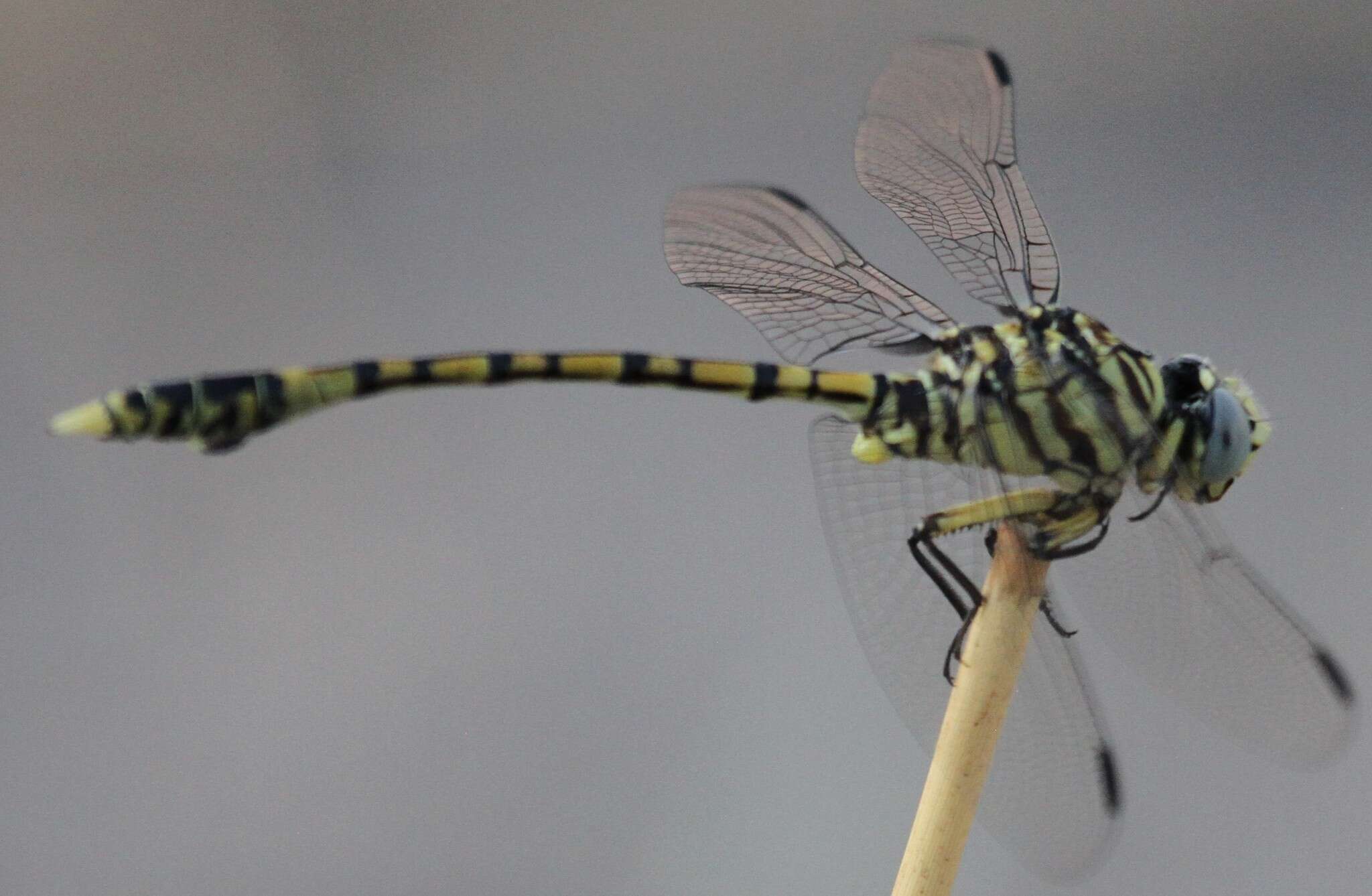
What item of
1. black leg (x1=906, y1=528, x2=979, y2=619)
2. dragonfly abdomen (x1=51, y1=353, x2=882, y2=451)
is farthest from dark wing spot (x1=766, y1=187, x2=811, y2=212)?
black leg (x1=906, y1=528, x2=979, y2=619)

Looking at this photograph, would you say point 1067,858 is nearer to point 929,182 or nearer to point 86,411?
point 929,182

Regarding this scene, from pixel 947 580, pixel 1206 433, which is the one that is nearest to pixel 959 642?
pixel 947 580

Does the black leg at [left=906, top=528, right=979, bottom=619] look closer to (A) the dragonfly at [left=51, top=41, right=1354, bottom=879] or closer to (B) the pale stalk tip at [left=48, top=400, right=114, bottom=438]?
(A) the dragonfly at [left=51, top=41, right=1354, bottom=879]

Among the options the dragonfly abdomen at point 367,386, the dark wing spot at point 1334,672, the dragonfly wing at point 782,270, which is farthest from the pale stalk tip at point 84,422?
the dark wing spot at point 1334,672

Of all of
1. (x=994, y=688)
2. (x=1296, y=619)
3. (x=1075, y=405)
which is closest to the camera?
(x=994, y=688)

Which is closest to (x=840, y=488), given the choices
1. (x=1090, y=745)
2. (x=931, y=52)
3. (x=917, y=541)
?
(x=917, y=541)

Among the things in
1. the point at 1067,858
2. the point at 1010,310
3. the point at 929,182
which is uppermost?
the point at 929,182

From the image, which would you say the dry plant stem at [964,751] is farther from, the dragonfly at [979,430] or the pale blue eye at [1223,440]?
the pale blue eye at [1223,440]

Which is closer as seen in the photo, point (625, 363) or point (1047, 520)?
point (1047, 520)
